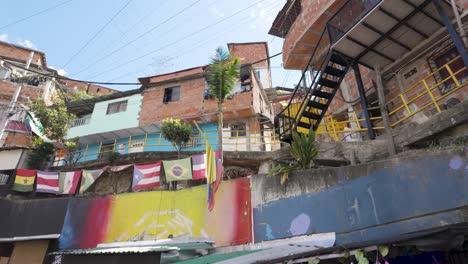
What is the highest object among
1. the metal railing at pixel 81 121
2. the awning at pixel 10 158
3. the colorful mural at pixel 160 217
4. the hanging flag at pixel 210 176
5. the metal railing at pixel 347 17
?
the metal railing at pixel 81 121

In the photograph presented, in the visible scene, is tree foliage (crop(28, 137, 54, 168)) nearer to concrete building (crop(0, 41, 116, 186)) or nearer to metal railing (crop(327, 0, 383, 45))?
concrete building (crop(0, 41, 116, 186))

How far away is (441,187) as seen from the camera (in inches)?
259

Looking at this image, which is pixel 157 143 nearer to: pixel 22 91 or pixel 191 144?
pixel 191 144

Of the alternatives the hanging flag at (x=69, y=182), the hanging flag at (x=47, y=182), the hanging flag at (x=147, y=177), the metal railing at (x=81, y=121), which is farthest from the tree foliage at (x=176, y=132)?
the metal railing at (x=81, y=121)

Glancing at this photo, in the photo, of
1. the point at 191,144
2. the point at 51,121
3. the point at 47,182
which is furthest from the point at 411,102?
the point at 51,121

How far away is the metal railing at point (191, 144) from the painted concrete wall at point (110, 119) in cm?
121

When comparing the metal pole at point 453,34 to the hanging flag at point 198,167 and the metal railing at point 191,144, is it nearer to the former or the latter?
the hanging flag at point 198,167

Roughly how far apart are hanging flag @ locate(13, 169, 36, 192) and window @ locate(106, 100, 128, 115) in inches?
370

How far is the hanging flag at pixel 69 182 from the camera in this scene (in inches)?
586

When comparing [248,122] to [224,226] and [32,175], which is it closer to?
[224,226]

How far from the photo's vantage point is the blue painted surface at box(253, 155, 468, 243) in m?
6.50

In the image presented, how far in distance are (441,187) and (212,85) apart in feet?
29.0

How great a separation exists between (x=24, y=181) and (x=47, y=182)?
4.56ft

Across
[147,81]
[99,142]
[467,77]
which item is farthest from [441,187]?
[99,142]
